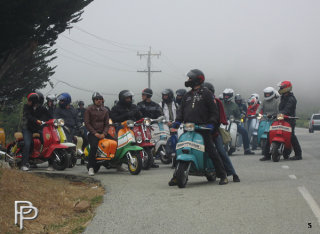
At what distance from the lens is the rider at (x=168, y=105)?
16.5 m

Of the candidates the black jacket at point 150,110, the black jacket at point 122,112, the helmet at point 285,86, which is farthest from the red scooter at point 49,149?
the helmet at point 285,86

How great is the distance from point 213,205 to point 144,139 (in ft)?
21.6

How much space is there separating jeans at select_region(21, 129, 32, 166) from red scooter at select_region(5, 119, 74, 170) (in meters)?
0.23

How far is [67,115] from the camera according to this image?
1698 centimetres

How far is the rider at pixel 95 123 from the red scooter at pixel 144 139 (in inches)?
42.9

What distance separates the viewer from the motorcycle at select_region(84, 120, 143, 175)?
527 inches

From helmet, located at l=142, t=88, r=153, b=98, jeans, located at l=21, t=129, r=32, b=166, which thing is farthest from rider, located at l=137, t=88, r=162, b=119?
jeans, located at l=21, t=129, r=32, b=166

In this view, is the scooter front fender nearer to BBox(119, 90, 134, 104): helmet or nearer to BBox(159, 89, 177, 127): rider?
BBox(119, 90, 134, 104): helmet

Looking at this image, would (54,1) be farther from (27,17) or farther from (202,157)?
(202,157)

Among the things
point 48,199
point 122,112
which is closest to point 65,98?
point 122,112

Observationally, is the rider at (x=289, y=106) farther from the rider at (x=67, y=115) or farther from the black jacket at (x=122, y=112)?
the rider at (x=67, y=115)

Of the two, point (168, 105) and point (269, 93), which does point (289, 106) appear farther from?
point (168, 105)

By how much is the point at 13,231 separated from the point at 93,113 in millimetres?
7002

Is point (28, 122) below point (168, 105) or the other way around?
below
